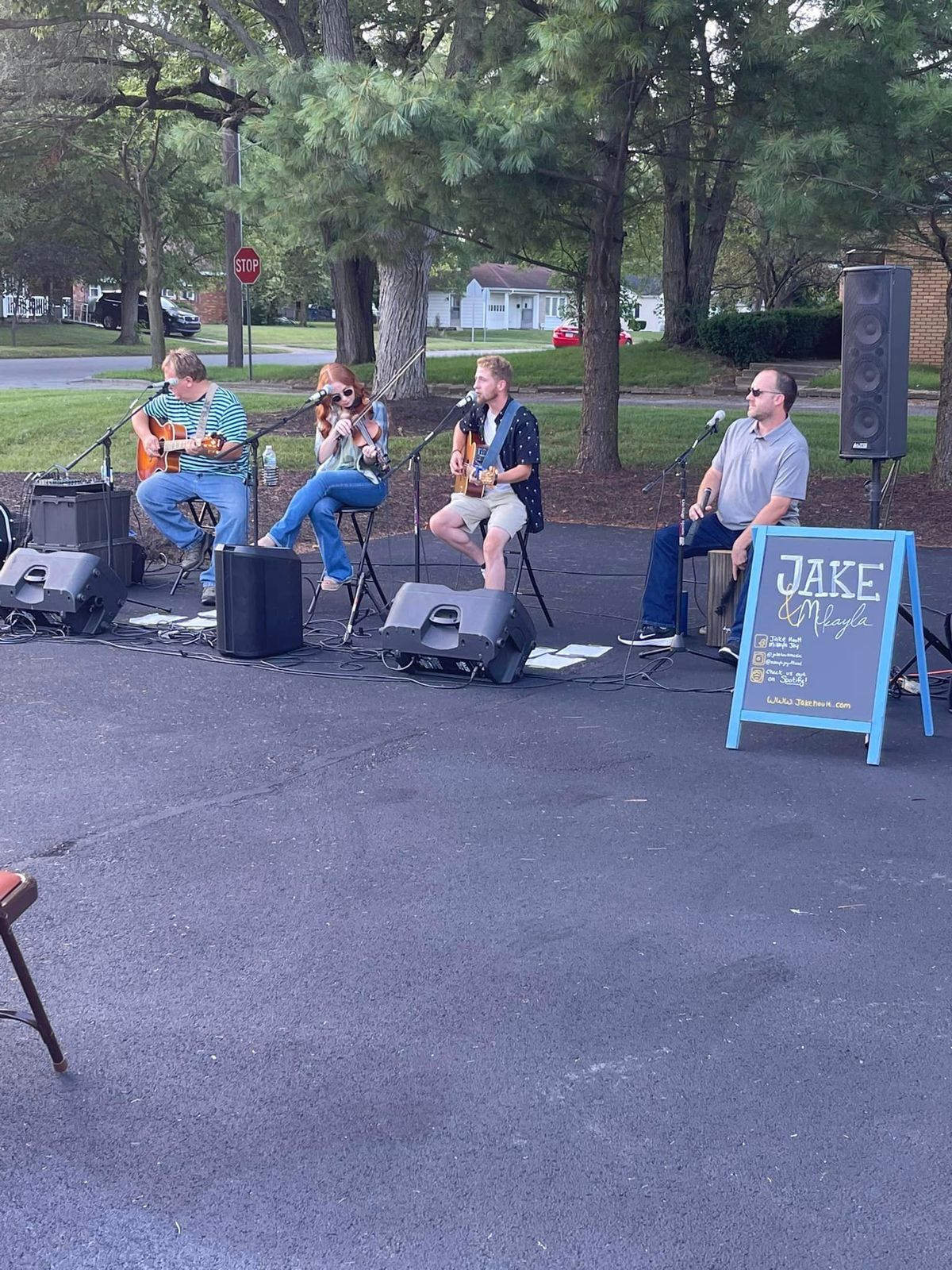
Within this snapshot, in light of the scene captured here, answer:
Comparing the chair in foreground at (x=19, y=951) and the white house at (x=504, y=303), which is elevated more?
the white house at (x=504, y=303)

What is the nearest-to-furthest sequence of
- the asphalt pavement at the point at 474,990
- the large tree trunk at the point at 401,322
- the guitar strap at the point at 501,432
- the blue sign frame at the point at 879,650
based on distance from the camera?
the asphalt pavement at the point at 474,990 → the blue sign frame at the point at 879,650 → the guitar strap at the point at 501,432 → the large tree trunk at the point at 401,322

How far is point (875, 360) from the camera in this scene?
7.05 m

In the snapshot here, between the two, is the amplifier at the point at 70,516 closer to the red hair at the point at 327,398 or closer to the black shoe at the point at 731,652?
the red hair at the point at 327,398

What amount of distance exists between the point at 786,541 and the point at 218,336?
52975mm

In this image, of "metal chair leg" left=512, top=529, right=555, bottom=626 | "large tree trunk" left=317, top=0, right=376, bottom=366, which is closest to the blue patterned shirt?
"metal chair leg" left=512, top=529, right=555, bottom=626

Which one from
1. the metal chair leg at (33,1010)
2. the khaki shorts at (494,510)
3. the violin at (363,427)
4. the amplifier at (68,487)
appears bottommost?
the metal chair leg at (33,1010)

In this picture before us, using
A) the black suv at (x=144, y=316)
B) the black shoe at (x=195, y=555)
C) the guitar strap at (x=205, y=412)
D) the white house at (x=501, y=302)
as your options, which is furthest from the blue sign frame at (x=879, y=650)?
the white house at (x=501, y=302)

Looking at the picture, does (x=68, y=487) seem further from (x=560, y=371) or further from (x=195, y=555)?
(x=560, y=371)

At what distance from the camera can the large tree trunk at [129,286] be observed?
45656 millimetres

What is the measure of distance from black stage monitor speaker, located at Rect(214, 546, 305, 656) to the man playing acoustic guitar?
3.26 ft

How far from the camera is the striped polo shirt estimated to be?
901 centimetres

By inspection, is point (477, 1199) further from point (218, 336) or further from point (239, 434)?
point (218, 336)

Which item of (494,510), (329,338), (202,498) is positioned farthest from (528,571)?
(329,338)

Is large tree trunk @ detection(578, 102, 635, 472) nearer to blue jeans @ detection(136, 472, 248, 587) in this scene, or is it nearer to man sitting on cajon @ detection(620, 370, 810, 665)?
blue jeans @ detection(136, 472, 248, 587)
